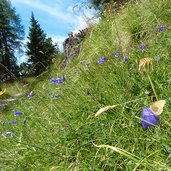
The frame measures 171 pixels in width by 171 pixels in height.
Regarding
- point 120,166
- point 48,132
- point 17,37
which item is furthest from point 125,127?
point 17,37

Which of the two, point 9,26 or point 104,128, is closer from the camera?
point 104,128

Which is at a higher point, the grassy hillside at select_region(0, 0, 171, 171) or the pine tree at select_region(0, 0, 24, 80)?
the pine tree at select_region(0, 0, 24, 80)

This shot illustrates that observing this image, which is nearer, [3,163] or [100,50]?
[3,163]

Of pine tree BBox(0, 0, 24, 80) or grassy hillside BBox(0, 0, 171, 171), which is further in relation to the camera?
pine tree BBox(0, 0, 24, 80)

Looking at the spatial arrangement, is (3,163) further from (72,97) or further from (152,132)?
(152,132)

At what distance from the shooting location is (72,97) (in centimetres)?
292

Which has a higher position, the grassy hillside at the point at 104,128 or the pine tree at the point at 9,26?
the pine tree at the point at 9,26

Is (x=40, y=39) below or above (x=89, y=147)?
above

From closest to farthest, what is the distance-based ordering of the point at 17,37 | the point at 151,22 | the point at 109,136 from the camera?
the point at 109,136, the point at 151,22, the point at 17,37

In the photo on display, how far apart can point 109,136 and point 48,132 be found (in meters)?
0.72

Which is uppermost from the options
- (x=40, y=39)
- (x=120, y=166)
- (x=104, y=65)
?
(x=40, y=39)

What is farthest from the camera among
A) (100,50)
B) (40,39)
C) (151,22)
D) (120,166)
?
(40,39)

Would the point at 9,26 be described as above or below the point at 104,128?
above

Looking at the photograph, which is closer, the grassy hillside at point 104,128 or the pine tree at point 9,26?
the grassy hillside at point 104,128
